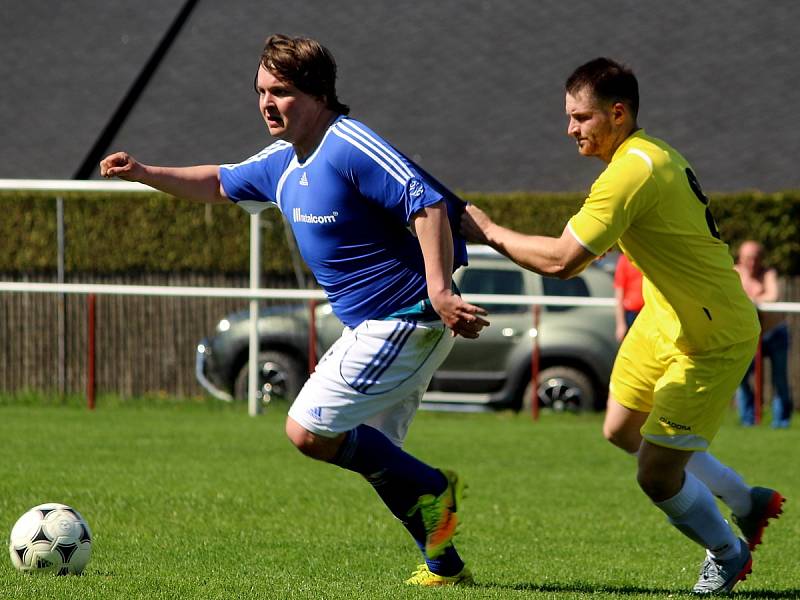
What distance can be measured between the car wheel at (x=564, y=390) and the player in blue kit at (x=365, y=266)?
969cm

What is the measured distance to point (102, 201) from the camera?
1975 cm

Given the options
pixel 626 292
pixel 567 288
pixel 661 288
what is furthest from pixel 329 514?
pixel 567 288

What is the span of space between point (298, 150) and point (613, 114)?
4.07ft

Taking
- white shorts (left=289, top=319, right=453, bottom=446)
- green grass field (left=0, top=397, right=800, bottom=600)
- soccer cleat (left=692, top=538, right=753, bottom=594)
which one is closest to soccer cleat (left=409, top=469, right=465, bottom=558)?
green grass field (left=0, top=397, right=800, bottom=600)

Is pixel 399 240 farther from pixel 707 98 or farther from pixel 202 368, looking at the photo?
pixel 707 98

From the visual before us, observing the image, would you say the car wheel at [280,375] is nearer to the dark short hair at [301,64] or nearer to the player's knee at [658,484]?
the player's knee at [658,484]

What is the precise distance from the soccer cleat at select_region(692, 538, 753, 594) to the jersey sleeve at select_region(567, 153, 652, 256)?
5.19 feet

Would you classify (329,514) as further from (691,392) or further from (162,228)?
(162,228)

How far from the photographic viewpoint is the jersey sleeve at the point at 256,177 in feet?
19.9

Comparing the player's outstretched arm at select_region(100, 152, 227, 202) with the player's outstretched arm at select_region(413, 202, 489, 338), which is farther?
the player's outstretched arm at select_region(100, 152, 227, 202)

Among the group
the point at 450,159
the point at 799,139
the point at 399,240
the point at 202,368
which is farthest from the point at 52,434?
the point at 799,139

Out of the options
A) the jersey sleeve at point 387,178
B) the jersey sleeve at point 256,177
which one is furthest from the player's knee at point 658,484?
the jersey sleeve at point 256,177

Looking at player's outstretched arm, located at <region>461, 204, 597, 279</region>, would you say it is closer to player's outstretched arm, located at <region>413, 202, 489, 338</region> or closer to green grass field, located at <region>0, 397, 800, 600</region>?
player's outstretched arm, located at <region>413, 202, 489, 338</region>

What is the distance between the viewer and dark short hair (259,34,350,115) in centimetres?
567
